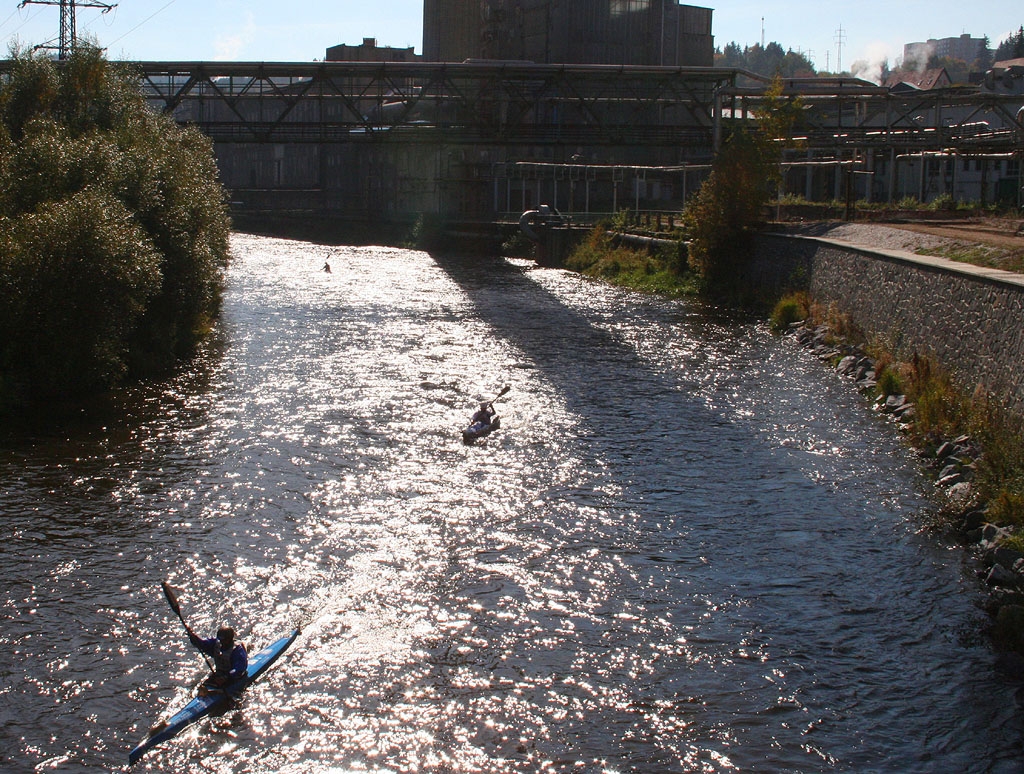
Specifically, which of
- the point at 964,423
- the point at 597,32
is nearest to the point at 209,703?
the point at 964,423

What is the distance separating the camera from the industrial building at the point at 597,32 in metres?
84.8

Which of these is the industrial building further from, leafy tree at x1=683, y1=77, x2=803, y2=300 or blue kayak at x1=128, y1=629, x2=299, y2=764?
blue kayak at x1=128, y1=629, x2=299, y2=764

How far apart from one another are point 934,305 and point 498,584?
1451cm

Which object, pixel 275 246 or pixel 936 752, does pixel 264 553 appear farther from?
pixel 275 246

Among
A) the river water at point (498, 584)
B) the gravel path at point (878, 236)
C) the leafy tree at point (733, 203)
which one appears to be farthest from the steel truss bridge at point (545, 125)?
the river water at point (498, 584)

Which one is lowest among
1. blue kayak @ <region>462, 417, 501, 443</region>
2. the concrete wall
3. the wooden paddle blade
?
the wooden paddle blade

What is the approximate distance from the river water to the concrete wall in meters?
2.11

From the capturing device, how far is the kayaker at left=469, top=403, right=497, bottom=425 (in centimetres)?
2264

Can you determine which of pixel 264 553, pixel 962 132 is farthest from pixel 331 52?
pixel 264 553

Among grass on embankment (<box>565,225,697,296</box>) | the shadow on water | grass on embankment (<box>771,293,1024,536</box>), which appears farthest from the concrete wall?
grass on embankment (<box>565,225,697,296</box>)

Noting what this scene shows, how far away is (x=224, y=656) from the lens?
11758 millimetres

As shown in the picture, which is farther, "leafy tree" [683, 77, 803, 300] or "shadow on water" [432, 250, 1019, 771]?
"leafy tree" [683, 77, 803, 300]

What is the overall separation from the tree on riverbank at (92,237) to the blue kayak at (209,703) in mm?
13976

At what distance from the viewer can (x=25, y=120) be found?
127 ft
